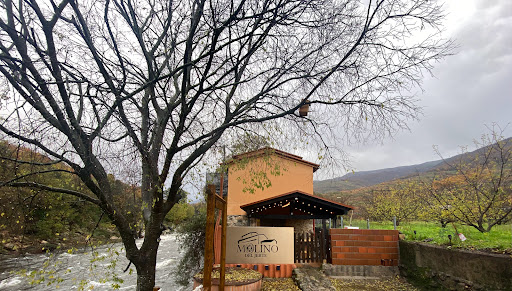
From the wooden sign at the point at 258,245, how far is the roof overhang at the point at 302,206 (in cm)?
268

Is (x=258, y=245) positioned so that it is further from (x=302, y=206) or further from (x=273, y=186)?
(x=273, y=186)

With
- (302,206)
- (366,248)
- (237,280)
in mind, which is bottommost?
(237,280)

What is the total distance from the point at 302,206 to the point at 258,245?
416 centimetres

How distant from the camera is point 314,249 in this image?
9.98 metres

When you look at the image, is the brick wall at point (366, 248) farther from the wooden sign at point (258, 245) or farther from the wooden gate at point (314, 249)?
the wooden sign at point (258, 245)

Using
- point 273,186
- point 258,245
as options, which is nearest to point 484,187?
point 258,245

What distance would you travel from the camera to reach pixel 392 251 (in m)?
9.34

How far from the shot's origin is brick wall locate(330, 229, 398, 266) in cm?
928

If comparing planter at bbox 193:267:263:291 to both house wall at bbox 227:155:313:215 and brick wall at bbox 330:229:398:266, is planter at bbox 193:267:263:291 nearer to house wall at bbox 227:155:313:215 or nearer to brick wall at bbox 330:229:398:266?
brick wall at bbox 330:229:398:266

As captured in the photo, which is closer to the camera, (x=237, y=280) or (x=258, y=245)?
(x=237, y=280)

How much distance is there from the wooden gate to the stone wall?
2276 millimetres

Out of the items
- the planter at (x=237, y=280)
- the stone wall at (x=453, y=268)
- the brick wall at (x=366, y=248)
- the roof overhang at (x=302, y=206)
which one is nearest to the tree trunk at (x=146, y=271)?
the planter at (x=237, y=280)

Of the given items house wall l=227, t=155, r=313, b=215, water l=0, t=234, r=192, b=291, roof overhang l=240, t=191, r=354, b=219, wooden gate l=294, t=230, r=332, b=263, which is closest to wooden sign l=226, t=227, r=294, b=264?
wooden gate l=294, t=230, r=332, b=263

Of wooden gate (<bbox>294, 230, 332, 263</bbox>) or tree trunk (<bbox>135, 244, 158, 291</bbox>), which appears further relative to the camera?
wooden gate (<bbox>294, 230, 332, 263</bbox>)
